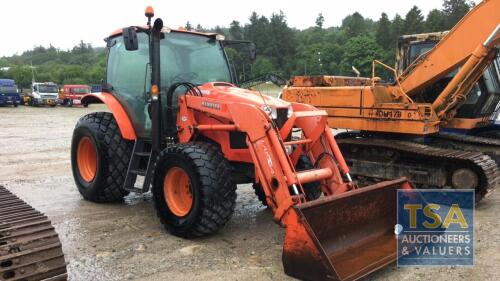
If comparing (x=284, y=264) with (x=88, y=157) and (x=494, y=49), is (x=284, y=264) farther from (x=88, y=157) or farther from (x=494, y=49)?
(x=494, y=49)

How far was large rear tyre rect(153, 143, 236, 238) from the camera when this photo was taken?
4793mm

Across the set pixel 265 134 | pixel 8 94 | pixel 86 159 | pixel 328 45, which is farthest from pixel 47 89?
pixel 328 45

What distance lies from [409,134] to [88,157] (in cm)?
490

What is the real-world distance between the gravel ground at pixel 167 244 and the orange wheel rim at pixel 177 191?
34cm

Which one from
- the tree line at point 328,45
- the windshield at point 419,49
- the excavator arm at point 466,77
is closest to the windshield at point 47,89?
the tree line at point 328,45

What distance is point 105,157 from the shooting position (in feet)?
20.7

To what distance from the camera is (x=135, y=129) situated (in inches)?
243

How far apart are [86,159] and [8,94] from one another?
29.2 meters

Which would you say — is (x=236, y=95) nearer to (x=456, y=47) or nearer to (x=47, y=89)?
(x=456, y=47)

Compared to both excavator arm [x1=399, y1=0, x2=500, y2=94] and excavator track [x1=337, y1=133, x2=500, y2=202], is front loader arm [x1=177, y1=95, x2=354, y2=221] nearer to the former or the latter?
excavator track [x1=337, y1=133, x2=500, y2=202]

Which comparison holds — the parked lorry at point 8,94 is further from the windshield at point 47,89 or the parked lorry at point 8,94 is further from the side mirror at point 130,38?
the side mirror at point 130,38

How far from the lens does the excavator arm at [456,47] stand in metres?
6.66

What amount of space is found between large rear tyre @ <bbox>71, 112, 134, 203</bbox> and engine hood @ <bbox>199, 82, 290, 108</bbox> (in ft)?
5.02

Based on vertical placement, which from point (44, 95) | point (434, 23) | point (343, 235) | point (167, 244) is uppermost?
point (434, 23)
